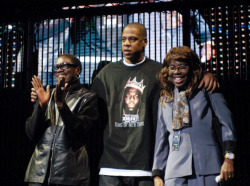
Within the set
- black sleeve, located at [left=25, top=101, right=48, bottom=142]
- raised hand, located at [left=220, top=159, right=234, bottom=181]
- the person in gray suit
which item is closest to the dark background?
black sleeve, located at [left=25, top=101, right=48, bottom=142]

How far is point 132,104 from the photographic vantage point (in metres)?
3.54

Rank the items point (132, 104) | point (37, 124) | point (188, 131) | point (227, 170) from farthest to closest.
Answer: point (37, 124), point (132, 104), point (188, 131), point (227, 170)

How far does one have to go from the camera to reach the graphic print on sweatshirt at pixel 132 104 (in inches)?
137

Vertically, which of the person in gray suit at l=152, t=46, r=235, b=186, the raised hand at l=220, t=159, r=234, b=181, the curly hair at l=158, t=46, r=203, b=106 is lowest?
the raised hand at l=220, t=159, r=234, b=181

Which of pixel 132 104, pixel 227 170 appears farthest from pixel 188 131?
pixel 132 104

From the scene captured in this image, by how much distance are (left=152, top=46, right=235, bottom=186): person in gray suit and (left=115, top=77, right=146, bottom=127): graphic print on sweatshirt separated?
23 cm

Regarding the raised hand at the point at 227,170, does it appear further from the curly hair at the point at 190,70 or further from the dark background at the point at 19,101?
the dark background at the point at 19,101

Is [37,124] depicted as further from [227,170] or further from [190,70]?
[227,170]

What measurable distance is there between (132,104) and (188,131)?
27.0 inches

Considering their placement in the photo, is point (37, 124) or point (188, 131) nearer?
point (188, 131)

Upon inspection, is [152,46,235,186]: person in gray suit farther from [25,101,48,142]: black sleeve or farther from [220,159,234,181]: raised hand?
[25,101,48,142]: black sleeve

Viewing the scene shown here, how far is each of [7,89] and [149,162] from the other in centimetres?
250

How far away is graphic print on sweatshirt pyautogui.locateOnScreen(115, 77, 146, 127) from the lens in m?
3.48

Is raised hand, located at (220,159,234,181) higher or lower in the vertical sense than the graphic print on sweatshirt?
lower
